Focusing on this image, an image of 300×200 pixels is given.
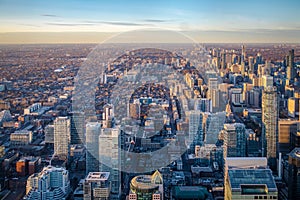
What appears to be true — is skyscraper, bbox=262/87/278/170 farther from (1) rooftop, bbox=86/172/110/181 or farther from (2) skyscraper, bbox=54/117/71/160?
(2) skyscraper, bbox=54/117/71/160

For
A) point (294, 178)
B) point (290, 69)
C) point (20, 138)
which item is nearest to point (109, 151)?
point (20, 138)

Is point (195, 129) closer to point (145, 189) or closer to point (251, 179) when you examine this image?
point (145, 189)

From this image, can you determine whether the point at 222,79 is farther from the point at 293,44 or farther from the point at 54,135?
the point at 54,135

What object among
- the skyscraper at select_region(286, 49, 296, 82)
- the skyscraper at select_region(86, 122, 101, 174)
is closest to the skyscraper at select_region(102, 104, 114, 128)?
the skyscraper at select_region(86, 122, 101, 174)

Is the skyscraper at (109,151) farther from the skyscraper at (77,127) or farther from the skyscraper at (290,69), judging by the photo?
the skyscraper at (290,69)

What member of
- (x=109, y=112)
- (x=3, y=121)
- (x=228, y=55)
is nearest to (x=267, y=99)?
(x=228, y=55)
